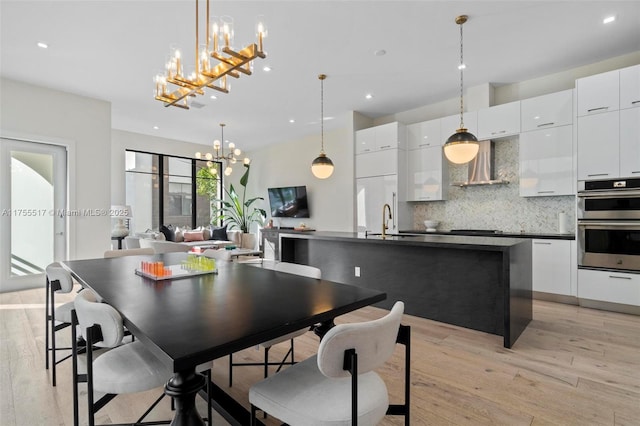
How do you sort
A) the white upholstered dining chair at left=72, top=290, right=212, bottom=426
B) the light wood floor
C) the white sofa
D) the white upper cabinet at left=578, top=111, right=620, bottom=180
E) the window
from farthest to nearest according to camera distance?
the window
the white sofa
the white upper cabinet at left=578, top=111, right=620, bottom=180
the light wood floor
the white upholstered dining chair at left=72, top=290, right=212, bottom=426

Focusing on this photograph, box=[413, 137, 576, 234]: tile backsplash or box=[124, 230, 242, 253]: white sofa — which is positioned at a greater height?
box=[413, 137, 576, 234]: tile backsplash

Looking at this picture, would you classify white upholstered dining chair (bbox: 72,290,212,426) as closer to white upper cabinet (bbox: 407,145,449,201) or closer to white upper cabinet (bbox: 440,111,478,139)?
white upper cabinet (bbox: 407,145,449,201)

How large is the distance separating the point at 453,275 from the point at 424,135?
9.84 ft

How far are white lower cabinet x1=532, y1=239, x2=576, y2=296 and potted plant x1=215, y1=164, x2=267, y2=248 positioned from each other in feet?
20.9

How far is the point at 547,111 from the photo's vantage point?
13.7 ft

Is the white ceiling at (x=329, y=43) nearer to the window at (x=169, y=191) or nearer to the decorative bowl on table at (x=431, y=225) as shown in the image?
the decorative bowl on table at (x=431, y=225)

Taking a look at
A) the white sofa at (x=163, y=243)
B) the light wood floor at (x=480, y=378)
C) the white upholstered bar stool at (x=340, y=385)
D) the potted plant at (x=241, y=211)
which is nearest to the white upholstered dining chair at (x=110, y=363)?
the white upholstered bar stool at (x=340, y=385)

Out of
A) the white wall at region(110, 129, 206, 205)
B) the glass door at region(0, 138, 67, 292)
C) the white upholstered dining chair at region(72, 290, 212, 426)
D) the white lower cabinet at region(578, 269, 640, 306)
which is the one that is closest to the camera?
the white upholstered dining chair at region(72, 290, 212, 426)

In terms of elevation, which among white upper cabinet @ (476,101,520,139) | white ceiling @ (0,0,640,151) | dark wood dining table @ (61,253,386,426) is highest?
white ceiling @ (0,0,640,151)

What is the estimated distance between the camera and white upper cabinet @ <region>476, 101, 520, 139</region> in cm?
443

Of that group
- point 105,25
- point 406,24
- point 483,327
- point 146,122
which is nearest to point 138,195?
point 146,122

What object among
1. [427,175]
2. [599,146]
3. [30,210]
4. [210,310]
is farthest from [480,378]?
[30,210]

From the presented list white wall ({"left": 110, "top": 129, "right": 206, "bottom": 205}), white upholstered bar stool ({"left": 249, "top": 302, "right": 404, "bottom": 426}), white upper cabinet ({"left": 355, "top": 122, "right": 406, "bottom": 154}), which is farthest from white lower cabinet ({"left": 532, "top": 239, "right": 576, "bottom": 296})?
white wall ({"left": 110, "top": 129, "right": 206, "bottom": 205})

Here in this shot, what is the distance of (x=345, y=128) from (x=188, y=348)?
6.58 m
